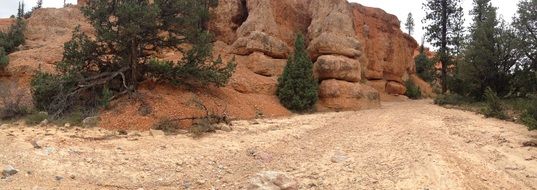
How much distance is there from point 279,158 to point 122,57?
7.61m

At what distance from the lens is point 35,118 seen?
1298 centimetres

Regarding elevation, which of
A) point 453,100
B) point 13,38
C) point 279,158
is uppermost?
point 13,38

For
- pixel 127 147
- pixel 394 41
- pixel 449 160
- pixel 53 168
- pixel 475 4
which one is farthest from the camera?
pixel 394 41

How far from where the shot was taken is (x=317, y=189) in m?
8.90

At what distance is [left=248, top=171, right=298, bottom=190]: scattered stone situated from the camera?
27.4 feet

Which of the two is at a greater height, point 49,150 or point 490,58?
point 490,58

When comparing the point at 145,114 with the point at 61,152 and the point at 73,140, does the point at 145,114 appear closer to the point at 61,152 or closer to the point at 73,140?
the point at 73,140

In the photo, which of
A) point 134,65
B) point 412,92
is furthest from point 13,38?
point 412,92

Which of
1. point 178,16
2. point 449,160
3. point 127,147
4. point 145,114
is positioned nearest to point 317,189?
point 449,160

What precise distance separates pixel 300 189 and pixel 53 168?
5.08 m

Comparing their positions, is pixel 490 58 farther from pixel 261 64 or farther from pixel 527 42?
pixel 261 64

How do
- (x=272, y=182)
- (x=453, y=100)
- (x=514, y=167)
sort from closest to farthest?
(x=272, y=182) → (x=514, y=167) → (x=453, y=100)

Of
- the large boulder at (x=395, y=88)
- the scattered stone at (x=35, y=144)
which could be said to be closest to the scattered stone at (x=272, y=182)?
the scattered stone at (x=35, y=144)

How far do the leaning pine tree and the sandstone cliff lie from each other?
548mm
